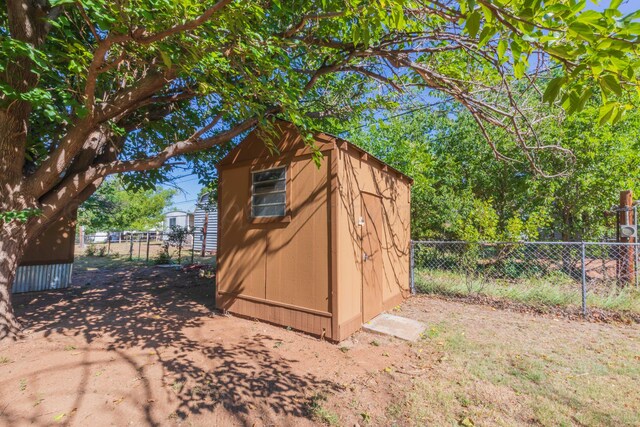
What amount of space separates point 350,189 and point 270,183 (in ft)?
4.31

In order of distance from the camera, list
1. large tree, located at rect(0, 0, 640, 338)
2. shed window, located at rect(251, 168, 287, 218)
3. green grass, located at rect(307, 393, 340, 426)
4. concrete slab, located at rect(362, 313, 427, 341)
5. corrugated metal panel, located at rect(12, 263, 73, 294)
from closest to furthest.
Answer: large tree, located at rect(0, 0, 640, 338)
green grass, located at rect(307, 393, 340, 426)
concrete slab, located at rect(362, 313, 427, 341)
shed window, located at rect(251, 168, 287, 218)
corrugated metal panel, located at rect(12, 263, 73, 294)

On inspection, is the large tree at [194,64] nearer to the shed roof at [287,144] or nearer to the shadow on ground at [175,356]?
the shed roof at [287,144]

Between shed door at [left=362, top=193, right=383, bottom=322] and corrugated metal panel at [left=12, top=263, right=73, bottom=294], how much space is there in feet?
24.6

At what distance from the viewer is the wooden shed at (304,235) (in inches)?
159

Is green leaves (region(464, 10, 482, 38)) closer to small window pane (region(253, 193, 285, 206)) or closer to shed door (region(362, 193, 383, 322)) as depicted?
shed door (region(362, 193, 383, 322))

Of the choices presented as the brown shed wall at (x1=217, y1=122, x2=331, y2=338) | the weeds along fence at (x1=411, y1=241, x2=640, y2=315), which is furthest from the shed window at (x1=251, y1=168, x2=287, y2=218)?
the weeds along fence at (x1=411, y1=241, x2=640, y2=315)

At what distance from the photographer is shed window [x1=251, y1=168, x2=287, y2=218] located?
4.61 m

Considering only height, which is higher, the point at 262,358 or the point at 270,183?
the point at 270,183

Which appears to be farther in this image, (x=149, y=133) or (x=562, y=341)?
(x=149, y=133)

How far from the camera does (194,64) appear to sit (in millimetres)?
3234

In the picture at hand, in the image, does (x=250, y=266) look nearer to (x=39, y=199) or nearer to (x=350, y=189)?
(x=350, y=189)

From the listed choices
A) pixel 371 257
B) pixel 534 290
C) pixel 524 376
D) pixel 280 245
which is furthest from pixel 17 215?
pixel 534 290

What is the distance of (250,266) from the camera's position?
4.87 m

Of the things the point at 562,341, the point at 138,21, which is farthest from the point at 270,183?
the point at 562,341
